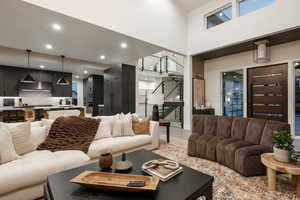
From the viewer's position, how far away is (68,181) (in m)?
1.28

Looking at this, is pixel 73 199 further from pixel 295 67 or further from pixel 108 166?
pixel 295 67

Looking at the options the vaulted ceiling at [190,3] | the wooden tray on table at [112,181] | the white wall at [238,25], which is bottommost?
the wooden tray on table at [112,181]

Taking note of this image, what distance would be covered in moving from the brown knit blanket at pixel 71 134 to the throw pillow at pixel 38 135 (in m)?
0.07

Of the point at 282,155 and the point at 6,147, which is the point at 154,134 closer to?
the point at 282,155

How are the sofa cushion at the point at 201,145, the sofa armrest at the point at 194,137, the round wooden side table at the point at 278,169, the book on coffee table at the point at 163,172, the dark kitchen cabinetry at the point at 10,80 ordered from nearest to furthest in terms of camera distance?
the book on coffee table at the point at 163,172 → the round wooden side table at the point at 278,169 → the sofa cushion at the point at 201,145 → the sofa armrest at the point at 194,137 → the dark kitchen cabinetry at the point at 10,80

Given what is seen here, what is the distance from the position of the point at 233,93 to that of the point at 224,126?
3.45 metres

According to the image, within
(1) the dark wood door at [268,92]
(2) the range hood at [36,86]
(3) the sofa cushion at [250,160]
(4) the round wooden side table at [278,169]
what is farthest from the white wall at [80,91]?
(4) the round wooden side table at [278,169]

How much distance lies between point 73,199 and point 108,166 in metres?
0.44

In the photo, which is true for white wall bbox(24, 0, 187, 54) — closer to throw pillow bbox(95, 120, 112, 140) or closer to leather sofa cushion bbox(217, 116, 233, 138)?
throw pillow bbox(95, 120, 112, 140)

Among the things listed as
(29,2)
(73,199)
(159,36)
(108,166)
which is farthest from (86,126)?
(159,36)

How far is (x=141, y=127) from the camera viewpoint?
3297mm

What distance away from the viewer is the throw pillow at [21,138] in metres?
1.99

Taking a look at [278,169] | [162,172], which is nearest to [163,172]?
[162,172]

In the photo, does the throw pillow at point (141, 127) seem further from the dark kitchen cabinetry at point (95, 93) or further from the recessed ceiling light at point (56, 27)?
the dark kitchen cabinetry at point (95, 93)
